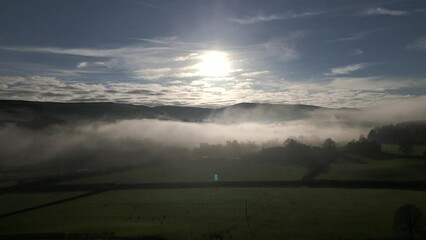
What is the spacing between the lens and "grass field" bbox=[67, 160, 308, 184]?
540ft

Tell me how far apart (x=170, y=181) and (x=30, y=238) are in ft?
240

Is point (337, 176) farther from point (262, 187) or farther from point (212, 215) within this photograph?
point (212, 215)

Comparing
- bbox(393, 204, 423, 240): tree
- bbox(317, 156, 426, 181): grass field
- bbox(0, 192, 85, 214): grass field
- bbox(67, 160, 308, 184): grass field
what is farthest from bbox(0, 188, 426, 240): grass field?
bbox(67, 160, 308, 184): grass field

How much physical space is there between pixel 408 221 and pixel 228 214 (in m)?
43.2

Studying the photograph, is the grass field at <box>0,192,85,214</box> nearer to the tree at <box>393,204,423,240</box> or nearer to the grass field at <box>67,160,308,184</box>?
the grass field at <box>67,160,308,184</box>

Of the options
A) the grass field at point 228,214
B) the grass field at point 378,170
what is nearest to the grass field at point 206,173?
the grass field at point 378,170

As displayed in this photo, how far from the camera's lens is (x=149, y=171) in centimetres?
18912

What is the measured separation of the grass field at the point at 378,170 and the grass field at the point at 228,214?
21.5 meters

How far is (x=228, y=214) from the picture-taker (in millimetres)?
107625

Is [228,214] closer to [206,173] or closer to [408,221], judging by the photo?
[408,221]

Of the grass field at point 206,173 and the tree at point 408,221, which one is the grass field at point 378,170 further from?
the tree at point 408,221

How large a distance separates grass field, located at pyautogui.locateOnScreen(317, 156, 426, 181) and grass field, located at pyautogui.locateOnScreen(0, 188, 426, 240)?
21.5 m

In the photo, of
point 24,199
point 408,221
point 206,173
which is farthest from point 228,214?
point 24,199

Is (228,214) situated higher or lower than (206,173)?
lower
